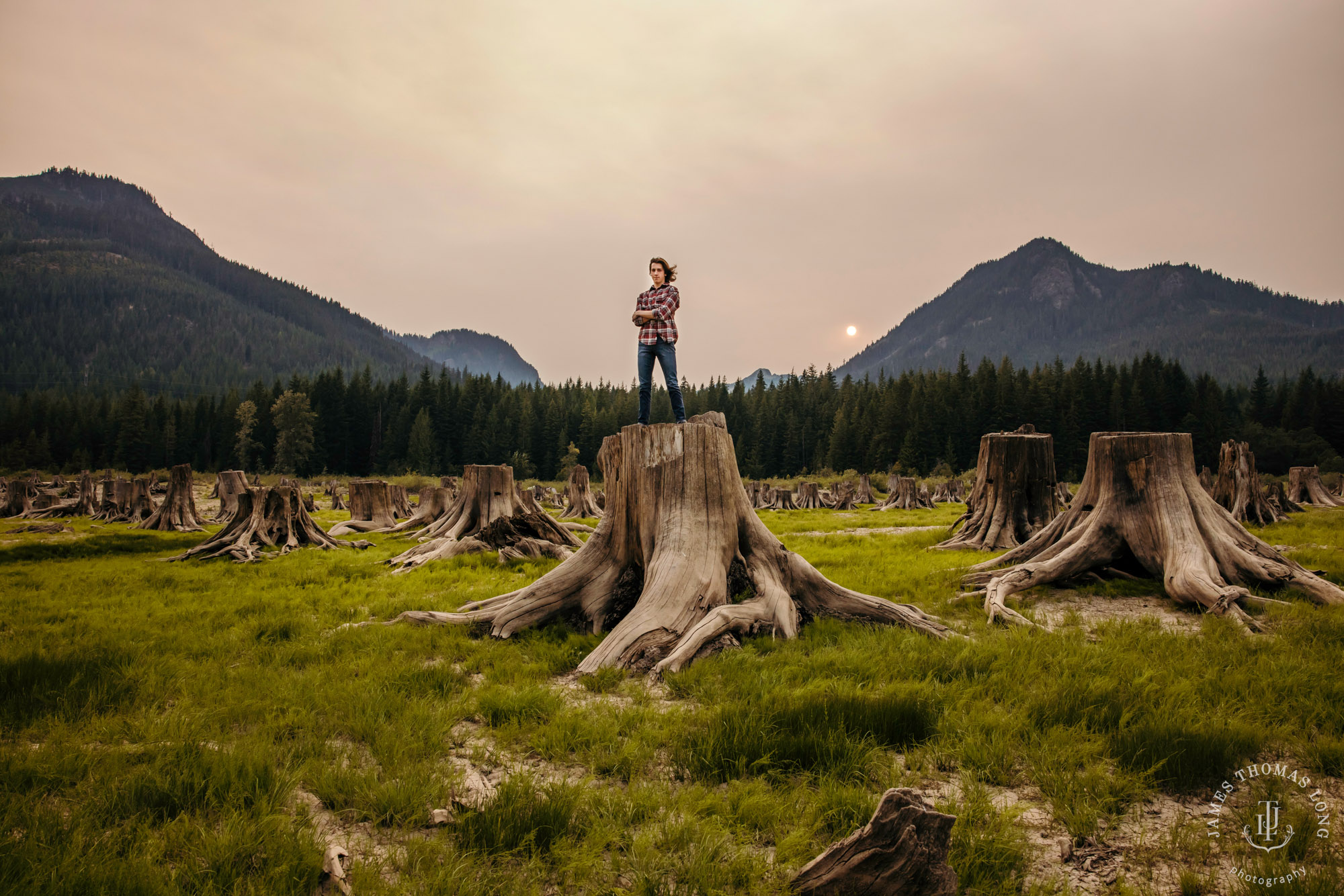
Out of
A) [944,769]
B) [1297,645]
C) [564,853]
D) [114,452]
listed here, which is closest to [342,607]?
[564,853]

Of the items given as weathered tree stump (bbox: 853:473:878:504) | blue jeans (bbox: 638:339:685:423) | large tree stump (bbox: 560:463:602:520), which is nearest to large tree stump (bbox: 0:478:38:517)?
large tree stump (bbox: 560:463:602:520)

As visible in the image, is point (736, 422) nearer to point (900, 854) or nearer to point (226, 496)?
point (226, 496)

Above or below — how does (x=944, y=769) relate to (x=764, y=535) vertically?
below

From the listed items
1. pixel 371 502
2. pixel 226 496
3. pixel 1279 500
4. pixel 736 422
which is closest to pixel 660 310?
pixel 371 502

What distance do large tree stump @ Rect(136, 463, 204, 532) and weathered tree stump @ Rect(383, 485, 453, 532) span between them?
19.8 feet

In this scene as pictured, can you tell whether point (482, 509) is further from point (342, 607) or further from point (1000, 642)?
point (1000, 642)

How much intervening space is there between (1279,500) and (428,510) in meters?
25.0

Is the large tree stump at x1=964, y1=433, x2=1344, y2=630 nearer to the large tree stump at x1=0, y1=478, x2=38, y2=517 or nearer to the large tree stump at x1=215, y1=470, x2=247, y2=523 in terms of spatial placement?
the large tree stump at x1=215, y1=470, x2=247, y2=523

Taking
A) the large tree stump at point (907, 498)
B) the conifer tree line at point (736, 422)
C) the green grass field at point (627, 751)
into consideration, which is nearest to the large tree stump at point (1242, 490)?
the large tree stump at point (907, 498)

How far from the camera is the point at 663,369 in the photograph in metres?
8.11

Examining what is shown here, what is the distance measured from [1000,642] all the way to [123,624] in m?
8.88

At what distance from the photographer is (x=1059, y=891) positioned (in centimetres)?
225

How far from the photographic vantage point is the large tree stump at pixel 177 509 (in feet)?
54.8

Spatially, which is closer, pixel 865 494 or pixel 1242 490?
pixel 1242 490
